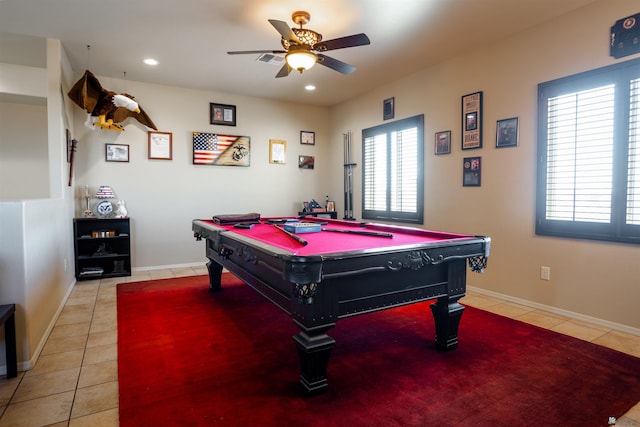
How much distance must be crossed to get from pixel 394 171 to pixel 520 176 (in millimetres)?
1853

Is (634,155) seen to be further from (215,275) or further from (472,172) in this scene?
(215,275)

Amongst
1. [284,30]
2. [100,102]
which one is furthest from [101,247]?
[284,30]

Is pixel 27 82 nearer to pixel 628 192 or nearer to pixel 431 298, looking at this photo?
pixel 431 298

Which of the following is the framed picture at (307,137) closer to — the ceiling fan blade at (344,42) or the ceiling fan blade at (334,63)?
the ceiling fan blade at (334,63)

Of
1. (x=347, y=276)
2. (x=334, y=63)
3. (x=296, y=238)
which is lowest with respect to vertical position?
(x=347, y=276)

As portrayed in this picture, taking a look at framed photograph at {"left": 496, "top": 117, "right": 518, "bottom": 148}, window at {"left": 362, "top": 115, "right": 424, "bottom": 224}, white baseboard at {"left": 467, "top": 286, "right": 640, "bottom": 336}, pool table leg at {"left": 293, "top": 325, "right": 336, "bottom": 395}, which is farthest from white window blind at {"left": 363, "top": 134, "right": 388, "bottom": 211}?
pool table leg at {"left": 293, "top": 325, "right": 336, "bottom": 395}

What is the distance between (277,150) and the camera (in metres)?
6.15

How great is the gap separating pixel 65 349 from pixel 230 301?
1439 mm

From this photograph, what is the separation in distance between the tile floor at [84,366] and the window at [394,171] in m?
1.57

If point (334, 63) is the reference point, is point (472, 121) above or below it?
below

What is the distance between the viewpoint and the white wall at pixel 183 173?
16.3 feet

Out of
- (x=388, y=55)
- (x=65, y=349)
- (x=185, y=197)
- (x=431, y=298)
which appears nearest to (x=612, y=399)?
(x=431, y=298)

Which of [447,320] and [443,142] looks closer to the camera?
[447,320]

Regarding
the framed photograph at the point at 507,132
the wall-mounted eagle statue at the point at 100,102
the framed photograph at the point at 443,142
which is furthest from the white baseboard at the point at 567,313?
the wall-mounted eagle statue at the point at 100,102
